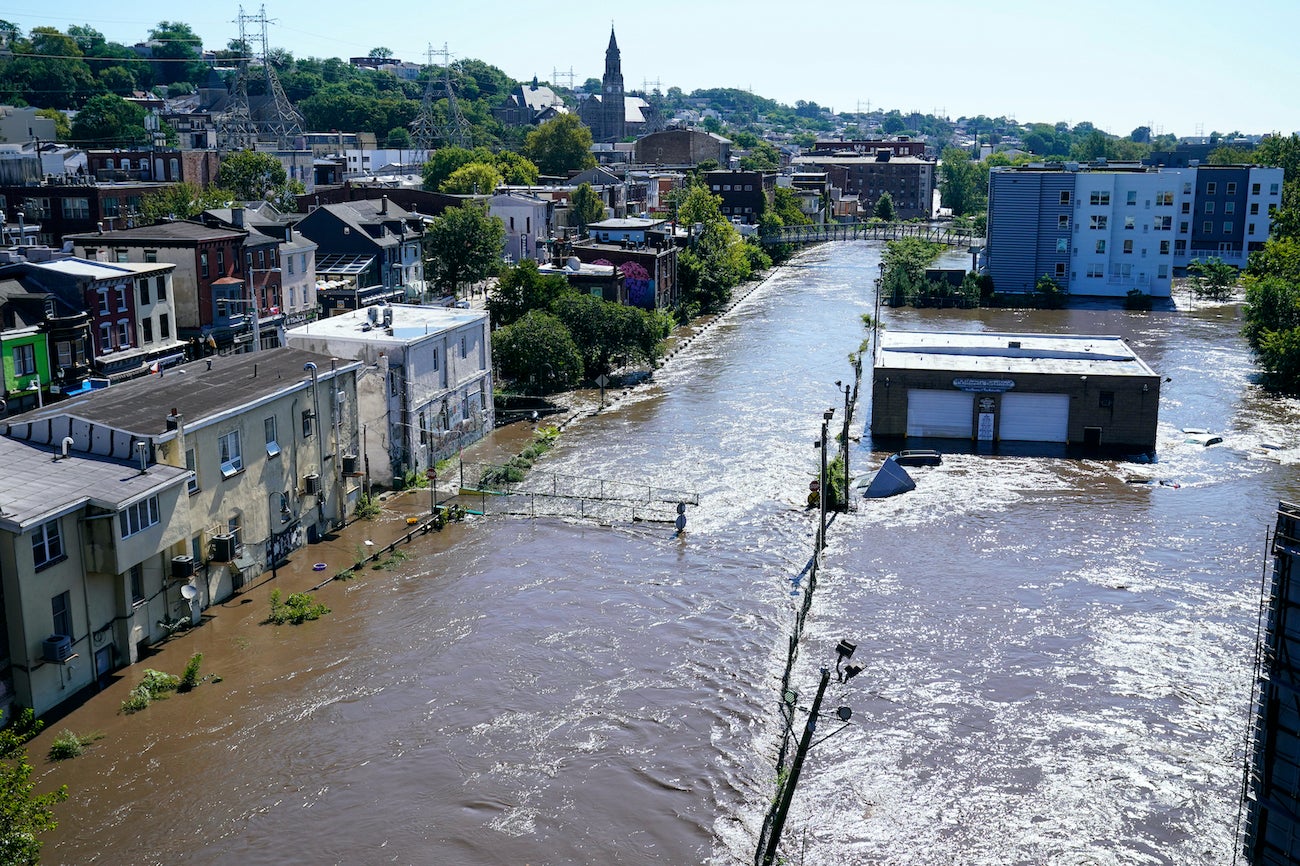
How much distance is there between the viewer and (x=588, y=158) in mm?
120312

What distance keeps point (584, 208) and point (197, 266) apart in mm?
39481

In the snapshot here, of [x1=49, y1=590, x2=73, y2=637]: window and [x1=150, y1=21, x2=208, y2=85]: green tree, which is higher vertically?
[x1=150, y1=21, x2=208, y2=85]: green tree

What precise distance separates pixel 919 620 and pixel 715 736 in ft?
22.4

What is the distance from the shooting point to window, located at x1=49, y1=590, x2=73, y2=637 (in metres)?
19.8

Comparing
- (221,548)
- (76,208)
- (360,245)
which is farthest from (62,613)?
(76,208)

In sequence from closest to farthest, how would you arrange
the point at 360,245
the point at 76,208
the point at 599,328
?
the point at 599,328, the point at 360,245, the point at 76,208

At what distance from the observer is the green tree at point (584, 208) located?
269ft

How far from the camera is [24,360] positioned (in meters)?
35.2

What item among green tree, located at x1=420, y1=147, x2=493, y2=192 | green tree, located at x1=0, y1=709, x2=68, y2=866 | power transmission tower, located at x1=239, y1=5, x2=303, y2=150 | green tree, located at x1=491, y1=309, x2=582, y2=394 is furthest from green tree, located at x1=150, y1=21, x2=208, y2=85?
green tree, located at x1=0, y1=709, x2=68, y2=866

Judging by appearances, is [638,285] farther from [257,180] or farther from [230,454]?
[230,454]

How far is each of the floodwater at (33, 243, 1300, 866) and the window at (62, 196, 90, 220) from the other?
1539 inches

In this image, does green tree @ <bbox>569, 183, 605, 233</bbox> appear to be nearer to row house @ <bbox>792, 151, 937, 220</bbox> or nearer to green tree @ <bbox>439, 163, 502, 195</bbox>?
green tree @ <bbox>439, 163, 502, 195</bbox>

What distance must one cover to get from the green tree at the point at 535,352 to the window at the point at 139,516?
2294 cm

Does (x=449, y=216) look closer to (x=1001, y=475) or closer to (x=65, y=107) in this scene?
(x=1001, y=475)
